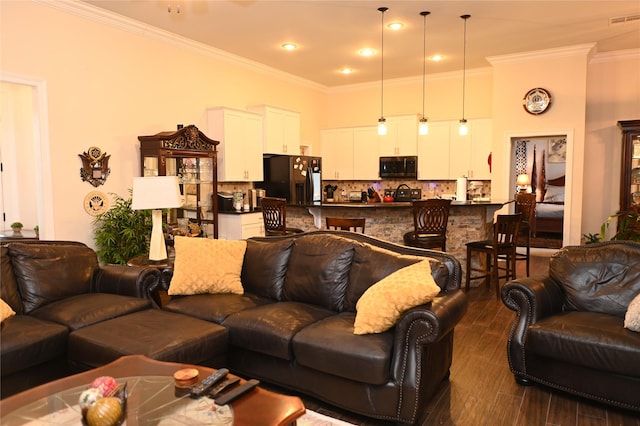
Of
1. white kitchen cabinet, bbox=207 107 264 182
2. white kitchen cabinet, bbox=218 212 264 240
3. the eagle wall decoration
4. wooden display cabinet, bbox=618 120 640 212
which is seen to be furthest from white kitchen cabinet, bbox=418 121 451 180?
the eagle wall decoration

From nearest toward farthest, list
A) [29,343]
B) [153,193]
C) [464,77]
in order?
1. [29,343]
2. [153,193]
3. [464,77]

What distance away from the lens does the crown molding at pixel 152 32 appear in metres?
4.61

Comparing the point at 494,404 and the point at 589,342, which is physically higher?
the point at 589,342

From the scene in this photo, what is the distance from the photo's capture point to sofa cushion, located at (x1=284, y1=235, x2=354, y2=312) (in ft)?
10.9

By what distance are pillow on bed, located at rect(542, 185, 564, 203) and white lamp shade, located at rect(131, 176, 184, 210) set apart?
7.62m

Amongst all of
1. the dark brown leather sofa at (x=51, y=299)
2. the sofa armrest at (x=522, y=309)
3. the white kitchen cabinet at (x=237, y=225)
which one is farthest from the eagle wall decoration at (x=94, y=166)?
the sofa armrest at (x=522, y=309)

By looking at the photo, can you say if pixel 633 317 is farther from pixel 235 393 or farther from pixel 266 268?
pixel 266 268

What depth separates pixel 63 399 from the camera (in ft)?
6.64

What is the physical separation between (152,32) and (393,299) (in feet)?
15.1

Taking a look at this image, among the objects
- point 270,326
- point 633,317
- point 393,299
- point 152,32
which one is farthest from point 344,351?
point 152,32

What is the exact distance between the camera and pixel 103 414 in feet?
5.78

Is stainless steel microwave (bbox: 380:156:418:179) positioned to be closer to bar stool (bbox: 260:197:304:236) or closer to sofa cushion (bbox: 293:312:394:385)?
bar stool (bbox: 260:197:304:236)

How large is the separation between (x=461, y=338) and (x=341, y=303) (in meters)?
1.33

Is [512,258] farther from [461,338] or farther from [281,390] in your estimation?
[281,390]
